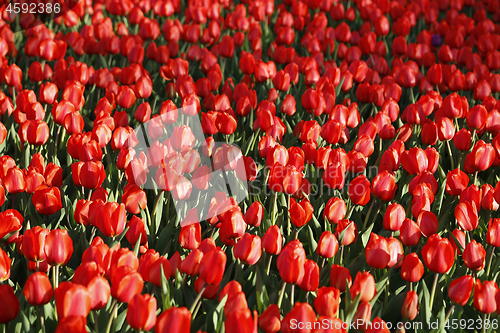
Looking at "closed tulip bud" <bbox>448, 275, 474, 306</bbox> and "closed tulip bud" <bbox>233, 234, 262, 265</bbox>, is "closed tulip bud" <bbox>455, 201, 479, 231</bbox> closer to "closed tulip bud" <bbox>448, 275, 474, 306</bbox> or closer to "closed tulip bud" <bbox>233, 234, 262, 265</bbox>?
"closed tulip bud" <bbox>448, 275, 474, 306</bbox>

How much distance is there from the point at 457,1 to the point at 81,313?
546cm

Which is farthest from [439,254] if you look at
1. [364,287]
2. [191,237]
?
[191,237]

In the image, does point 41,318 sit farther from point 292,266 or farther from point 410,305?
point 410,305

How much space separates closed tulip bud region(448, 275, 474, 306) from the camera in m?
1.58

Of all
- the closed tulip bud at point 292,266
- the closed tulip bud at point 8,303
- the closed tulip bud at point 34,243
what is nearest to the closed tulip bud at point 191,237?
the closed tulip bud at point 292,266

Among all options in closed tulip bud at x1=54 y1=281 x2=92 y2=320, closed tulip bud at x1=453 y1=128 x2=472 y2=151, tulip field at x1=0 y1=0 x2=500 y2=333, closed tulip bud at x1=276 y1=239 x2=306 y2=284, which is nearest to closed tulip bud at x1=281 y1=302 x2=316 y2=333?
tulip field at x1=0 y1=0 x2=500 y2=333

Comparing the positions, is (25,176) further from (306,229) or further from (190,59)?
(190,59)

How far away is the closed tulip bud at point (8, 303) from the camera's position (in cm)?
142

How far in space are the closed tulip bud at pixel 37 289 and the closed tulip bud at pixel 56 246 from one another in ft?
0.53

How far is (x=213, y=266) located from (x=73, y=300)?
16.3 inches

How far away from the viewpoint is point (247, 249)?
1694 millimetres

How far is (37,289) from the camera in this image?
1.43 meters

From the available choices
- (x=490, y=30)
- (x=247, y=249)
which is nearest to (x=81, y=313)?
(x=247, y=249)

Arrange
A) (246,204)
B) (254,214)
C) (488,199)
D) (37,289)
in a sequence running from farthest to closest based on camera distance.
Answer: (246,204), (488,199), (254,214), (37,289)
